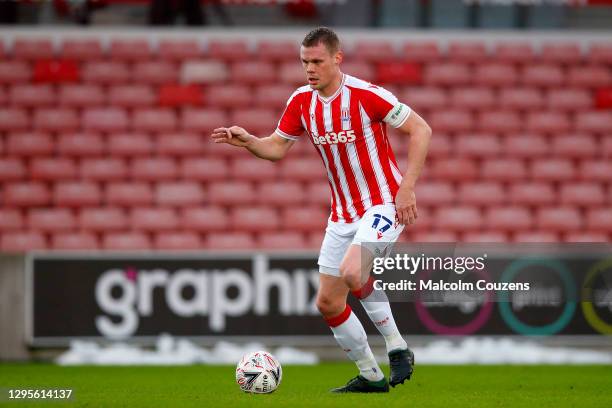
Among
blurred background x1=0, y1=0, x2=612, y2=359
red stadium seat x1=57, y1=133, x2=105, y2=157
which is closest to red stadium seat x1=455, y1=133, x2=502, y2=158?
blurred background x1=0, y1=0, x2=612, y2=359

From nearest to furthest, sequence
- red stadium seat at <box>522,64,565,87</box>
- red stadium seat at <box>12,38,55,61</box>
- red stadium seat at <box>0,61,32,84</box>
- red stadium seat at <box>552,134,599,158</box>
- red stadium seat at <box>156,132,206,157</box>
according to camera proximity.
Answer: red stadium seat at <box>156,132,206,157</box> < red stadium seat at <box>552,134,599,158</box> < red stadium seat at <box>0,61,32,84</box> < red stadium seat at <box>12,38,55,61</box> < red stadium seat at <box>522,64,565,87</box>

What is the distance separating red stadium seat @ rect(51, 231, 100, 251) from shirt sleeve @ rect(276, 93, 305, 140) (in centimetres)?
548

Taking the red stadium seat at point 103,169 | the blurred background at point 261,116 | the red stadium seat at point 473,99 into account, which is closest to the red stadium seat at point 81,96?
the blurred background at point 261,116

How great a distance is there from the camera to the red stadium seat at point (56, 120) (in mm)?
11883

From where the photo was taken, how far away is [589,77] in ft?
40.9

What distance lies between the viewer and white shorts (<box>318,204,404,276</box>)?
555 centimetres

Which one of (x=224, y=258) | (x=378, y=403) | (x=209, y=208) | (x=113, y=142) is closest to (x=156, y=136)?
(x=113, y=142)

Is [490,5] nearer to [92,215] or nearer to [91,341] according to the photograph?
[92,215]

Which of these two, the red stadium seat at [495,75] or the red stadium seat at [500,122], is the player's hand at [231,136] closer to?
the red stadium seat at [500,122]

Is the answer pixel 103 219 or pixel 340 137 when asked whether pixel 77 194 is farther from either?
pixel 340 137

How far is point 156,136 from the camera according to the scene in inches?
469

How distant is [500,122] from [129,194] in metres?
4.32

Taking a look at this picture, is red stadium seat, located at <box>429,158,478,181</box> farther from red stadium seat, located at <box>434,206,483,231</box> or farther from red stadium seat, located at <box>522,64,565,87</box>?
red stadium seat, located at <box>522,64,565,87</box>

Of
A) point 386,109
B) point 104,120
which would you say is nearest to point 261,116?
point 104,120
